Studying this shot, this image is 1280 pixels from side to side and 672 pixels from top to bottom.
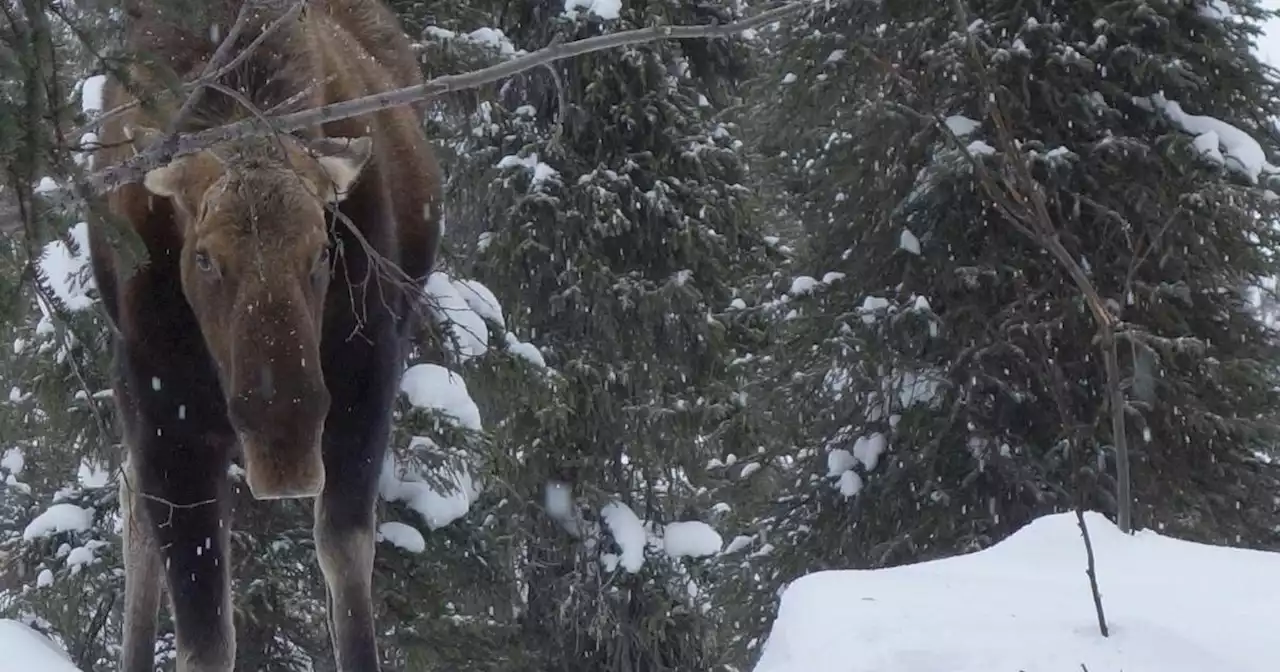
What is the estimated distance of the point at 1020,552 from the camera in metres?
4.46

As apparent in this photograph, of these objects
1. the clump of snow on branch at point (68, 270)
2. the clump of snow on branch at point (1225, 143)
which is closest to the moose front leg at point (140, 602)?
the clump of snow on branch at point (68, 270)

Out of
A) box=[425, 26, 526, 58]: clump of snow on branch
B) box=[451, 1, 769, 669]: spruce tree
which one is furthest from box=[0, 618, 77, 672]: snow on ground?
box=[451, 1, 769, 669]: spruce tree

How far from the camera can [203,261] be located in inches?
135

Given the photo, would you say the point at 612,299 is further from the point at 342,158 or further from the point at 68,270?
the point at 342,158

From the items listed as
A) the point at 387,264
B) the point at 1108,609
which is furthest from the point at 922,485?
the point at 387,264

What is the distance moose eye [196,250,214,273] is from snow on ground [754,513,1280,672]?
71.2 inches

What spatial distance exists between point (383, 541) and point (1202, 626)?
5.05 m

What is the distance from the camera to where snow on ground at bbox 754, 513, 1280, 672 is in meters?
3.11

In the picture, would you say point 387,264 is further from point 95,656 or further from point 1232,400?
point 1232,400

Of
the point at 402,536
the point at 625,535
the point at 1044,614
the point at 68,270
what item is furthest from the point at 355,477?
the point at 625,535

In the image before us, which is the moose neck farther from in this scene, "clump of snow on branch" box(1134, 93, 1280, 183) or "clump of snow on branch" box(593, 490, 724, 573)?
"clump of snow on branch" box(593, 490, 724, 573)

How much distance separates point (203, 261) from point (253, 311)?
316 millimetres

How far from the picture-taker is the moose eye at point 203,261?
3.42 meters

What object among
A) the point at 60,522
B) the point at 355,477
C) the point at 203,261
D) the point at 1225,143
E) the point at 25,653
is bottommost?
the point at 1225,143
